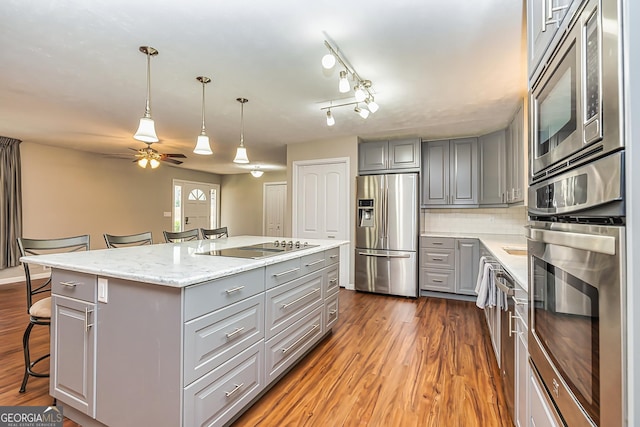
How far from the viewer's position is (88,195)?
5773 millimetres

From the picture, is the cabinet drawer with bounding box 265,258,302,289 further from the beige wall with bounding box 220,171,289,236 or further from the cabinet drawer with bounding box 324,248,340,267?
the beige wall with bounding box 220,171,289,236

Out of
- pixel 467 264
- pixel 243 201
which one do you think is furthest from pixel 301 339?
pixel 243 201

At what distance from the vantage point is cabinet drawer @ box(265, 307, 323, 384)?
1.95 metres

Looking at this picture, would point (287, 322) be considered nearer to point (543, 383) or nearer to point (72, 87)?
point (543, 383)

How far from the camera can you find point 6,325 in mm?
3115

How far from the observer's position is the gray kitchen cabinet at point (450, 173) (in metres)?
4.39

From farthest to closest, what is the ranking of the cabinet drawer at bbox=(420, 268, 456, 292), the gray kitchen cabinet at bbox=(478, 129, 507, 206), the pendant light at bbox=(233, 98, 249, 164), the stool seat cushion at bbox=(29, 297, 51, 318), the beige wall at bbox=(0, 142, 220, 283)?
the beige wall at bbox=(0, 142, 220, 283) → the cabinet drawer at bbox=(420, 268, 456, 292) → the gray kitchen cabinet at bbox=(478, 129, 507, 206) → the pendant light at bbox=(233, 98, 249, 164) → the stool seat cushion at bbox=(29, 297, 51, 318)

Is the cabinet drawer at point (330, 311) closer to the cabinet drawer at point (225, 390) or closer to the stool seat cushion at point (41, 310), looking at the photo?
the cabinet drawer at point (225, 390)

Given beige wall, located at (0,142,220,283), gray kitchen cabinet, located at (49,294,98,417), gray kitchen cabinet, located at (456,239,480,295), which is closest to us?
gray kitchen cabinet, located at (49,294,98,417)

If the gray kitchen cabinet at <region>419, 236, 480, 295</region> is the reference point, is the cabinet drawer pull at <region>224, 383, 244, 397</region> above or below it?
below

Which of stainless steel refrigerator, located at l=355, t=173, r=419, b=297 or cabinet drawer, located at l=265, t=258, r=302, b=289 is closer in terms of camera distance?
cabinet drawer, located at l=265, t=258, r=302, b=289

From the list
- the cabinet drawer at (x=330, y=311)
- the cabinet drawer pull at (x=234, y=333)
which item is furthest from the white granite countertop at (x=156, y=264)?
the cabinet drawer at (x=330, y=311)

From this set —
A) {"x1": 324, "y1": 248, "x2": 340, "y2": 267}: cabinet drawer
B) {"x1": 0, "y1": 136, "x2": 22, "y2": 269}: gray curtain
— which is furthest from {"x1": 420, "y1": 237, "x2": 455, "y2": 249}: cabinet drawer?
{"x1": 0, "y1": 136, "x2": 22, "y2": 269}: gray curtain

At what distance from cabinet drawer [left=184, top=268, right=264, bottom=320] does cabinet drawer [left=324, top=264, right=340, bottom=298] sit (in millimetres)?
1015
